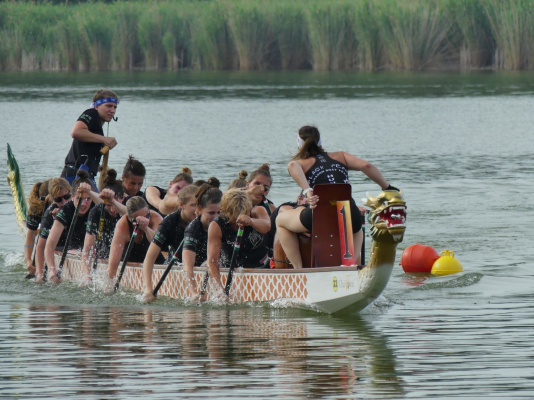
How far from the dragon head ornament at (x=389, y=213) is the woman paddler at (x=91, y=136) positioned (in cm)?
410

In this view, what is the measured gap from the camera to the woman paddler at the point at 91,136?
36.0 ft

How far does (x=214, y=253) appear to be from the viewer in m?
8.98

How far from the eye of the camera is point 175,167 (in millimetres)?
20281

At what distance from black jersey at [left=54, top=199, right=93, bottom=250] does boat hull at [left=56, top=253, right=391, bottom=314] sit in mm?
1546

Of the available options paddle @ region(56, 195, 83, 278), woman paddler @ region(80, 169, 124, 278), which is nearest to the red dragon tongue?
woman paddler @ region(80, 169, 124, 278)

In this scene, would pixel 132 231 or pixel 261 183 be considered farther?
pixel 132 231

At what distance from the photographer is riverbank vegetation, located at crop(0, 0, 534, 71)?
38188 millimetres

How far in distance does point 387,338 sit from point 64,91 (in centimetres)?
2959

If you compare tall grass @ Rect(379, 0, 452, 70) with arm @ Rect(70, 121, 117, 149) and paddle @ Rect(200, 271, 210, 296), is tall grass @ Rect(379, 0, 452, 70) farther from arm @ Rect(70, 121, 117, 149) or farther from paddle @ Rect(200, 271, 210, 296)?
paddle @ Rect(200, 271, 210, 296)

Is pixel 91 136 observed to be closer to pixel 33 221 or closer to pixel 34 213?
pixel 34 213

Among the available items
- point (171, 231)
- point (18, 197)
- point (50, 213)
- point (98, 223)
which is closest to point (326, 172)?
point (171, 231)

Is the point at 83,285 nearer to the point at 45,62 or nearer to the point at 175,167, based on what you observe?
the point at 175,167

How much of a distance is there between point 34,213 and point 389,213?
524 centimetres

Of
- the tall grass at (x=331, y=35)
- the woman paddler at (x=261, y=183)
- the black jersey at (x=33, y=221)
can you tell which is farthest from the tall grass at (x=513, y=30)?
the woman paddler at (x=261, y=183)
